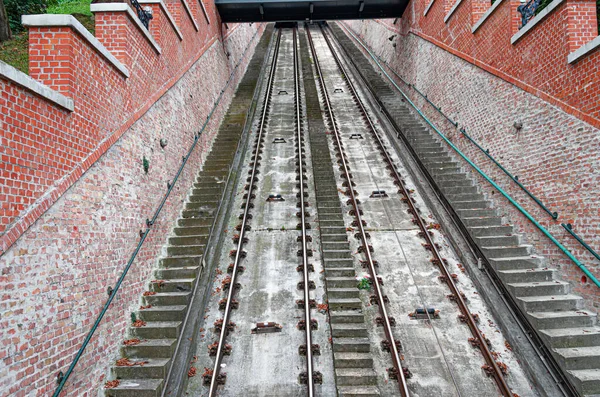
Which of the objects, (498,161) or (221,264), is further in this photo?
(498,161)

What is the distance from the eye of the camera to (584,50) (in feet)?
20.6

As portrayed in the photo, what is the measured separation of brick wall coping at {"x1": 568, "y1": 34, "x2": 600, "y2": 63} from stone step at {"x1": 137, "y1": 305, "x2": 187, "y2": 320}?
7841 mm

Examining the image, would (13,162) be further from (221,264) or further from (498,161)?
(498,161)

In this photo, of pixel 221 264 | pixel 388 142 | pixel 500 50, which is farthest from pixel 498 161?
pixel 221 264

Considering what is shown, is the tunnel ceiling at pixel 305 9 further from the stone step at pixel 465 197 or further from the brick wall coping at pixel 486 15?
the stone step at pixel 465 197

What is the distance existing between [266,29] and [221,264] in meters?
29.9

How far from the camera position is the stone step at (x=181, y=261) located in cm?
721

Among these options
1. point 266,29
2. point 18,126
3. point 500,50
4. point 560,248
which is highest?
point 266,29

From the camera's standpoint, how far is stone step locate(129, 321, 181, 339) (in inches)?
230

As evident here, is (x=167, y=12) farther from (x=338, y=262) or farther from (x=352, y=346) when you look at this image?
(x=352, y=346)

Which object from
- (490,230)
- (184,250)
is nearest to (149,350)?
(184,250)

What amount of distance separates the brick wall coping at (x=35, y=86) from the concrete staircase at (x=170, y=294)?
3318 millimetres

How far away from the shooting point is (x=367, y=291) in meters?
6.80

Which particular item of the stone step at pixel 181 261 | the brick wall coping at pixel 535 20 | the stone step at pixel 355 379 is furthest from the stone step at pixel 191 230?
the brick wall coping at pixel 535 20
